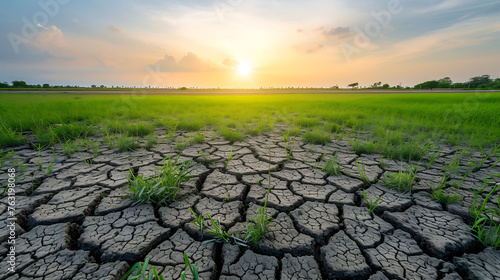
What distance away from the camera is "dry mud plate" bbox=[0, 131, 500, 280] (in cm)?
108

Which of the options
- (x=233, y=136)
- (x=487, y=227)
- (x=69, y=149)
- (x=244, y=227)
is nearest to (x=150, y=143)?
(x=69, y=149)

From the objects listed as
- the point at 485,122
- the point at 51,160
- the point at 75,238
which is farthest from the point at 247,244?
the point at 485,122

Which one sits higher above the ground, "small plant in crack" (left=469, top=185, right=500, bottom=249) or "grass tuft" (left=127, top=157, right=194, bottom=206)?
"grass tuft" (left=127, top=157, right=194, bottom=206)

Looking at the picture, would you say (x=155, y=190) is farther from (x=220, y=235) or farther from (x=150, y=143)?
(x=150, y=143)

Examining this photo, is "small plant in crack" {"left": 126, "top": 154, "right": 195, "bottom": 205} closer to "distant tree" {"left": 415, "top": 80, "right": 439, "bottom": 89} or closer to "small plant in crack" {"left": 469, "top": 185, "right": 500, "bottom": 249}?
"small plant in crack" {"left": 469, "top": 185, "right": 500, "bottom": 249}

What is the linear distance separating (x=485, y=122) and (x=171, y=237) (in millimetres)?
6091

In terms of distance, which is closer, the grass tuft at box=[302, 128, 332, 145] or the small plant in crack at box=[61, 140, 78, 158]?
the small plant in crack at box=[61, 140, 78, 158]

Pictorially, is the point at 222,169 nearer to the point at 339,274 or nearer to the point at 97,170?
the point at 97,170

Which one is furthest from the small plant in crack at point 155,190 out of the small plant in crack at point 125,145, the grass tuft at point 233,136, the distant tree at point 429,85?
the distant tree at point 429,85

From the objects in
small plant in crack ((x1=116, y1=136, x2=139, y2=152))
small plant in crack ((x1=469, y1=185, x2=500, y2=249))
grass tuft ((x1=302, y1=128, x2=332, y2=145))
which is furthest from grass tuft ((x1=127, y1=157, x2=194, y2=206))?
grass tuft ((x1=302, y1=128, x2=332, y2=145))

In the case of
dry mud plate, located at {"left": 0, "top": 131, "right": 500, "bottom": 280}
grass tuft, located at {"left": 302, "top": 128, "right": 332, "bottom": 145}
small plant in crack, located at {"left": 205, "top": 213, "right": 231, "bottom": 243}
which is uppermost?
grass tuft, located at {"left": 302, "top": 128, "right": 332, "bottom": 145}

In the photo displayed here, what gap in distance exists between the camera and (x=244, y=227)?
1359 mm

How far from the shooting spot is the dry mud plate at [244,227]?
108cm

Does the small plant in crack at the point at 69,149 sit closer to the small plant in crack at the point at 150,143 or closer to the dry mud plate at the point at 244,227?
the dry mud plate at the point at 244,227
